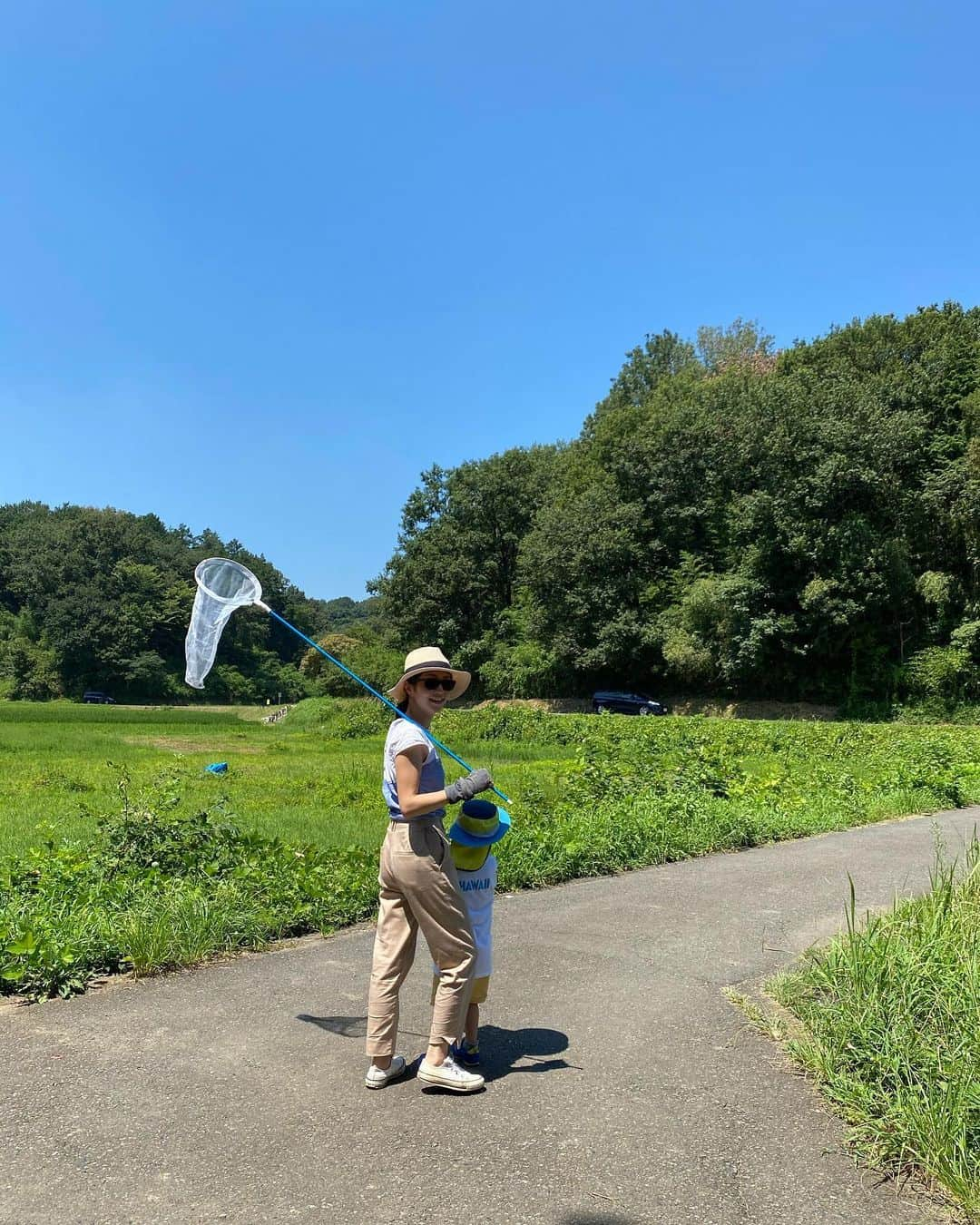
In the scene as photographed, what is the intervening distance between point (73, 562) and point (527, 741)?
237 feet

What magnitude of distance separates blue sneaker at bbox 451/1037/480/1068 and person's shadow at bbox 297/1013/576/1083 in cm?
4

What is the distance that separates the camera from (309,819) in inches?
428

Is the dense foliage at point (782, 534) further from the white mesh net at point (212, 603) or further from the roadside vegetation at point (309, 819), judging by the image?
the white mesh net at point (212, 603)

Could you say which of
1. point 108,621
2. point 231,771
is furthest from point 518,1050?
point 108,621

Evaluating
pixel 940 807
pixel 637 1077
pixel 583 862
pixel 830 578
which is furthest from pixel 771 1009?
pixel 830 578

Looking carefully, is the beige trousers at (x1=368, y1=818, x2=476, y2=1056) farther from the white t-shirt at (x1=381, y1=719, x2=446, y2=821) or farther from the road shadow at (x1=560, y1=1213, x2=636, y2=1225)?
the road shadow at (x1=560, y1=1213, x2=636, y2=1225)

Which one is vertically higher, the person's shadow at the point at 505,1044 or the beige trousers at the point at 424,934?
the beige trousers at the point at 424,934

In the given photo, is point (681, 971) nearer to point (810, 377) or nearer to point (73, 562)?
point (810, 377)

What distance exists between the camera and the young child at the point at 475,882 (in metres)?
Answer: 3.85

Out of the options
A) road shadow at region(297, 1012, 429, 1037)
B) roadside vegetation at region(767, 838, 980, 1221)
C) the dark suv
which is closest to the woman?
road shadow at region(297, 1012, 429, 1037)

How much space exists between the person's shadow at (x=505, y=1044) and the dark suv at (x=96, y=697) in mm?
76516

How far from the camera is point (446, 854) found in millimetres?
3711

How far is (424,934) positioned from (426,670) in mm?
1096

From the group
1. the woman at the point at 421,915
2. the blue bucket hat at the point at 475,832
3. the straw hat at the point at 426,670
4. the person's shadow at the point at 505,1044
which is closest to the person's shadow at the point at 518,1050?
the person's shadow at the point at 505,1044
